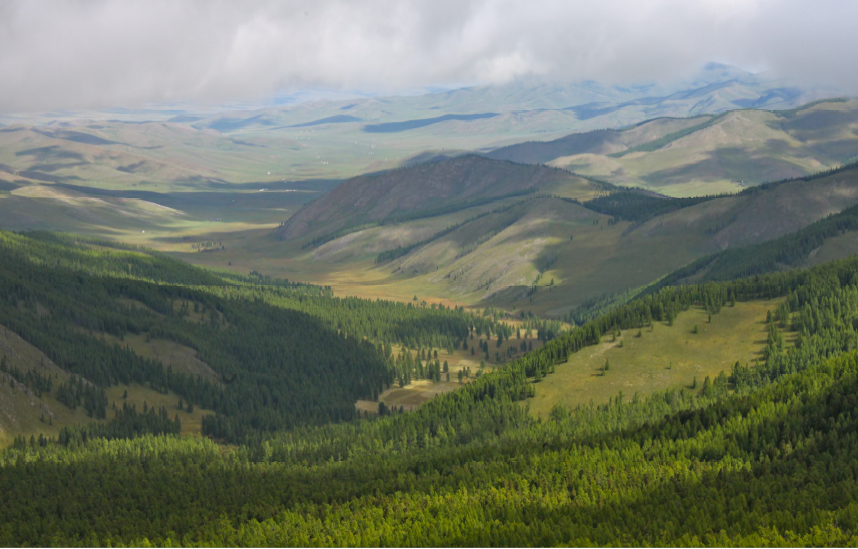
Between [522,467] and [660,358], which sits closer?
[522,467]

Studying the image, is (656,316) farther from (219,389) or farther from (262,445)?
(219,389)

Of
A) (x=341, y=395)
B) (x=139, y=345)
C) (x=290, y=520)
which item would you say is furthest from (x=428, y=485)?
(x=139, y=345)

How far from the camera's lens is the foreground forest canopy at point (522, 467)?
265 feet

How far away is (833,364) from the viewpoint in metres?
119

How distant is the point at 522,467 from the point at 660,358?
54.2 meters

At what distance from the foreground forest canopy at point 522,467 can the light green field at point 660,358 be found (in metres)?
2.69

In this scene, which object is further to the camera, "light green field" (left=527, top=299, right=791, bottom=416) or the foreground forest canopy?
"light green field" (left=527, top=299, right=791, bottom=416)

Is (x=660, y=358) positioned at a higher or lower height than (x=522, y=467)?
higher

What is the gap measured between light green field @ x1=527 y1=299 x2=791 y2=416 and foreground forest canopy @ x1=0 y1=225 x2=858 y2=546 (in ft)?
8.84

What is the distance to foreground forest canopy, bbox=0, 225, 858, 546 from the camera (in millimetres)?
80812

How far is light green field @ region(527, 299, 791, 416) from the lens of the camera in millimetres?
143375

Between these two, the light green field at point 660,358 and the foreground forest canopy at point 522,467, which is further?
the light green field at point 660,358

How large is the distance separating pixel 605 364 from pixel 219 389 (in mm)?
82815

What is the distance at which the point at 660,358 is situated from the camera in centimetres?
15050
